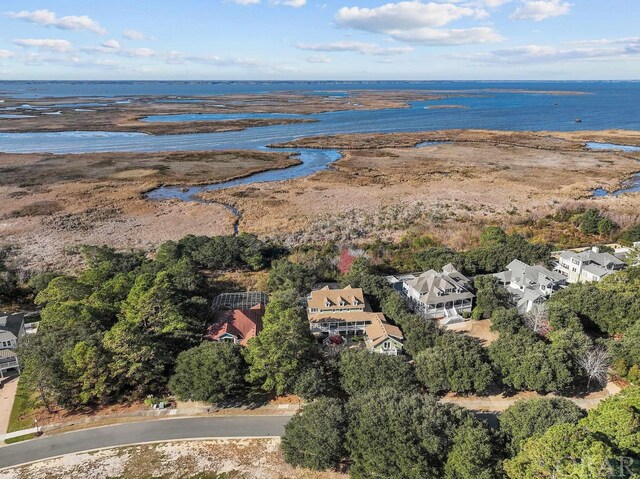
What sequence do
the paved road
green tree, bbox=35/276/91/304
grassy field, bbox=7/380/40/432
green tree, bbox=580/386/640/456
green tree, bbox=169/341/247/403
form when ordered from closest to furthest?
1. green tree, bbox=580/386/640/456
2. the paved road
3. grassy field, bbox=7/380/40/432
4. green tree, bbox=169/341/247/403
5. green tree, bbox=35/276/91/304

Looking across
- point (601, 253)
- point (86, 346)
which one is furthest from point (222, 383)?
point (601, 253)

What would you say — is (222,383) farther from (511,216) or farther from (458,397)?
(511,216)

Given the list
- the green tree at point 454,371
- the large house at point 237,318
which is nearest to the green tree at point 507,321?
the green tree at point 454,371

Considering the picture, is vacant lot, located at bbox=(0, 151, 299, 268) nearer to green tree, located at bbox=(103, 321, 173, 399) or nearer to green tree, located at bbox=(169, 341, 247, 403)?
green tree, located at bbox=(103, 321, 173, 399)

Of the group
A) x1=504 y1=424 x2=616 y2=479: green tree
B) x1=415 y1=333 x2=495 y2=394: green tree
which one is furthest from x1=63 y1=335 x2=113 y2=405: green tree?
x1=504 y1=424 x2=616 y2=479: green tree

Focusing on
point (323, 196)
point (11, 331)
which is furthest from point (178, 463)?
point (323, 196)

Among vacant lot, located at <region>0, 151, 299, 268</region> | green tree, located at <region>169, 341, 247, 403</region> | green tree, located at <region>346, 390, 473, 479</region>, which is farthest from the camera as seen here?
vacant lot, located at <region>0, 151, 299, 268</region>

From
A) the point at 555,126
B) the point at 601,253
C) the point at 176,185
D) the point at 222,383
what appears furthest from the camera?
the point at 555,126
